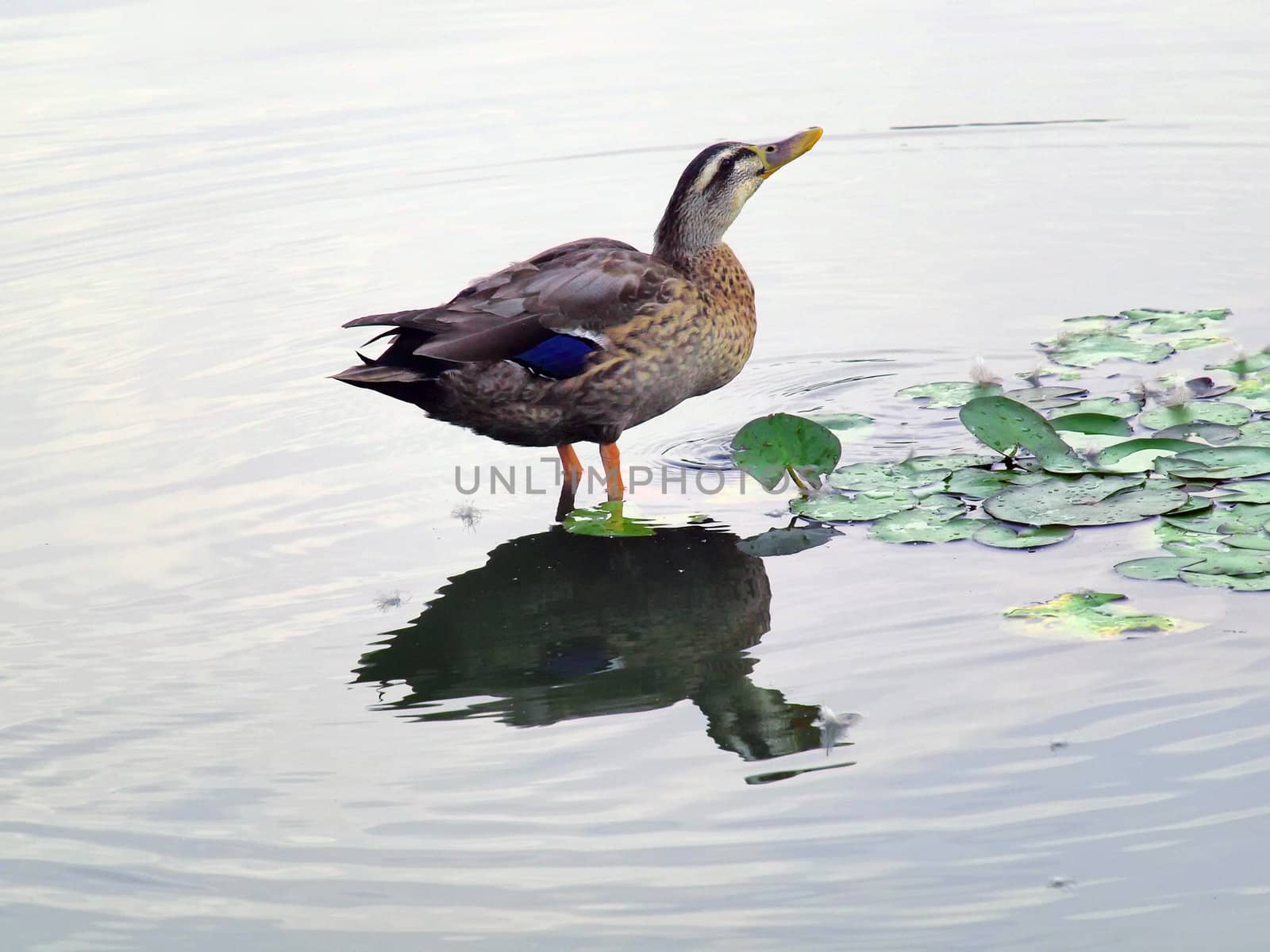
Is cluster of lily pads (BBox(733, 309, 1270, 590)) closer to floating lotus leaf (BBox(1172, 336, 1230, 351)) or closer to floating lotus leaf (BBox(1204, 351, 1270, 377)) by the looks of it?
floating lotus leaf (BBox(1204, 351, 1270, 377))

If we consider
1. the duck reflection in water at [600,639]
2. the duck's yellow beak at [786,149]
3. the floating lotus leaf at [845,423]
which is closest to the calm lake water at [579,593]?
the duck reflection in water at [600,639]

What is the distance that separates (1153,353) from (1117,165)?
3.39 m

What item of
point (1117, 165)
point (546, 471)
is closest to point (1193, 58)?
point (1117, 165)

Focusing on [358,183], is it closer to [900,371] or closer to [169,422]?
[169,422]

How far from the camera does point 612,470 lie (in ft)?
20.6

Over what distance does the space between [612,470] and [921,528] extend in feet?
4.33

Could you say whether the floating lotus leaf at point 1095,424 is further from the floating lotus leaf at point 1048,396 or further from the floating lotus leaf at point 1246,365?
the floating lotus leaf at point 1246,365

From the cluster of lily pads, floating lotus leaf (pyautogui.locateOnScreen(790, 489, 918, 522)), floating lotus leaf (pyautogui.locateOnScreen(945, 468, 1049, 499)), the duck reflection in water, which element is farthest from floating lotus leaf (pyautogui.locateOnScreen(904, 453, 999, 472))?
the duck reflection in water

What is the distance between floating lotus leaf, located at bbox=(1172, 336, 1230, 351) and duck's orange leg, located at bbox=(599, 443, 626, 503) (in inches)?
100

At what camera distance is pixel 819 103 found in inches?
457

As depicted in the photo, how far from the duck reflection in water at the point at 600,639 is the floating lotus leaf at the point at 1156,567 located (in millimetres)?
1137

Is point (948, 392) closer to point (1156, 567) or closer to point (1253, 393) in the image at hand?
point (1253, 393)

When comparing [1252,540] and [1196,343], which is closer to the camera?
[1252,540]

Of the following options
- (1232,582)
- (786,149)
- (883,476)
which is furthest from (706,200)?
(1232,582)
